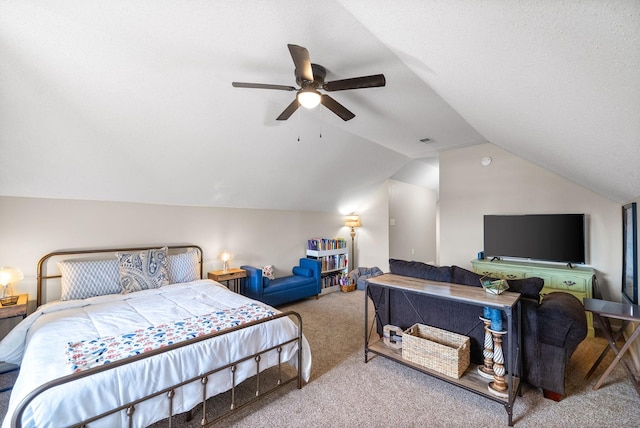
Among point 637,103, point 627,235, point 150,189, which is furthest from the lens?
point 150,189

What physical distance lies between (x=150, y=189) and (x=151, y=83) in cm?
167

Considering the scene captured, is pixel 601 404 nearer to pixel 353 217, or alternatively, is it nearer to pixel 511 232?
pixel 511 232

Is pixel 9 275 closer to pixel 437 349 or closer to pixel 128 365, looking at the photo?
pixel 128 365

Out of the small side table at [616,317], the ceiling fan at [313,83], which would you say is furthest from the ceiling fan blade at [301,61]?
the small side table at [616,317]

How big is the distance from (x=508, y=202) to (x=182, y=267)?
5.21m

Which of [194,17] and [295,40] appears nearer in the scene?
[194,17]

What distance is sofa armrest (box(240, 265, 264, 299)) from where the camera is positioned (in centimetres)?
429

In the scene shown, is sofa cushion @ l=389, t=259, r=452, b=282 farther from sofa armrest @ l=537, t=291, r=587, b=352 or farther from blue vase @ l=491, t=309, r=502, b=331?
sofa armrest @ l=537, t=291, r=587, b=352

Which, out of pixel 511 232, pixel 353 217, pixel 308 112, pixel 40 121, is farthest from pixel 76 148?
pixel 511 232

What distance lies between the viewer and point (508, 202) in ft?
14.6

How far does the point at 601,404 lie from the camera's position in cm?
219

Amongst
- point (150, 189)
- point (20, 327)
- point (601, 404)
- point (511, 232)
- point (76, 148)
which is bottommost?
point (601, 404)

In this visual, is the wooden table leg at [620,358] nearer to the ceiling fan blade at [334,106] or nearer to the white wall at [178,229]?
the ceiling fan blade at [334,106]

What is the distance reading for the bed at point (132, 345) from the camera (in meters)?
1.50
